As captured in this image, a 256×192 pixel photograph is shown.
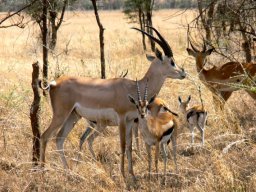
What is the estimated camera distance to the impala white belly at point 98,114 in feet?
20.4

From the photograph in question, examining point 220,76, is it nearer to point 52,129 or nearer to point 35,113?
point 52,129

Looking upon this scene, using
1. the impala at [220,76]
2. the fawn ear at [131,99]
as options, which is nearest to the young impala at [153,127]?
the fawn ear at [131,99]

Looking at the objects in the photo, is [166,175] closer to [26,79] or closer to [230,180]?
[230,180]

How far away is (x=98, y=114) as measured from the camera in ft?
20.5

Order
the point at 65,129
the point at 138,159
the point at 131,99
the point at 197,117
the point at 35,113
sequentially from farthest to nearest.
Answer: the point at 197,117 < the point at 138,159 < the point at 65,129 < the point at 131,99 < the point at 35,113

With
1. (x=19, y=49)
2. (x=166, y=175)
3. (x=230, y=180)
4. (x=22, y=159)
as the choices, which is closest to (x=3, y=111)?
(x=22, y=159)

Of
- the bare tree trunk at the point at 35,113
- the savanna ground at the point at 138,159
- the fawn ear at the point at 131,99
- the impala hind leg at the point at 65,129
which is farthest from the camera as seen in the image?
the impala hind leg at the point at 65,129

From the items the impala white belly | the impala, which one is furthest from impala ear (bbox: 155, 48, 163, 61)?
the impala

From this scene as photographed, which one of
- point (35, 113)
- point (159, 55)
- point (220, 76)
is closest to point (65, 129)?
point (35, 113)

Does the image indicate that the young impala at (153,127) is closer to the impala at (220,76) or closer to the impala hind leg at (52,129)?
the impala hind leg at (52,129)

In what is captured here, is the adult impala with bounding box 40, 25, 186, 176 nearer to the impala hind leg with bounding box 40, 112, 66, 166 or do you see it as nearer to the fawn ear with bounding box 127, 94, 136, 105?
the impala hind leg with bounding box 40, 112, 66, 166

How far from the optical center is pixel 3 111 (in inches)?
342

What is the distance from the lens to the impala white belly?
20.4 feet

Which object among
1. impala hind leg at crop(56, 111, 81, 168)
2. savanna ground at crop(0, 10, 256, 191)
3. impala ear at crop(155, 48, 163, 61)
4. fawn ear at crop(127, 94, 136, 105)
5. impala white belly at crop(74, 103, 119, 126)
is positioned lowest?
savanna ground at crop(0, 10, 256, 191)
